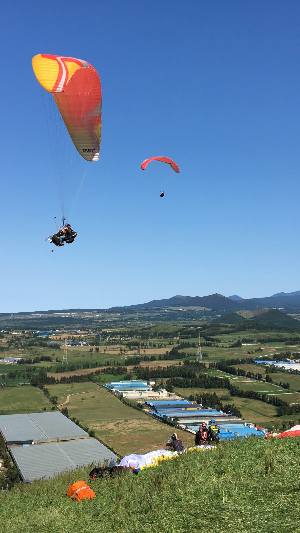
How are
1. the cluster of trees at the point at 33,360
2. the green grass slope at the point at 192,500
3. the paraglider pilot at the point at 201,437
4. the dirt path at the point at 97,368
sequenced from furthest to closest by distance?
the cluster of trees at the point at 33,360, the dirt path at the point at 97,368, the paraglider pilot at the point at 201,437, the green grass slope at the point at 192,500

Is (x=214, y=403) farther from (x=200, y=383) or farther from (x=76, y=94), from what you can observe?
(x=76, y=94)

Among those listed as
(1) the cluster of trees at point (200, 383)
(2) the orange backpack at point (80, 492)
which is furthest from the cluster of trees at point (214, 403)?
(2) the orange backpack at point (80, 492)

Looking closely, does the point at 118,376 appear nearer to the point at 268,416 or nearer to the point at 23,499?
the point at 268,416

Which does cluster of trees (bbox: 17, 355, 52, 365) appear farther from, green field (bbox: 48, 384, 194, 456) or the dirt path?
green field (bbox: 48, 384, 194, 456)

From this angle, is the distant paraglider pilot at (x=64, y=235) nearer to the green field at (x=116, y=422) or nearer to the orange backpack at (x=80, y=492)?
the orange backpack at (x=80, y=492)

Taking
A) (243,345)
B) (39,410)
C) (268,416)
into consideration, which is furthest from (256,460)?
(243,345)

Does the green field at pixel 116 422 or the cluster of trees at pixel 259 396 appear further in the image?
the cluster of trees at pixel 259 396

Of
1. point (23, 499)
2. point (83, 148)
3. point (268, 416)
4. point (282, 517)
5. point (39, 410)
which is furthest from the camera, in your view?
point (39, 410)

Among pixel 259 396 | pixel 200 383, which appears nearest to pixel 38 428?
pixel 259 396

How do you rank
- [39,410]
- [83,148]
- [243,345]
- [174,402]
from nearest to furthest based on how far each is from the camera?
[83,148]
[39,410]
[174,402]
[243,345]
